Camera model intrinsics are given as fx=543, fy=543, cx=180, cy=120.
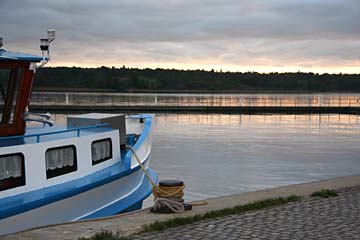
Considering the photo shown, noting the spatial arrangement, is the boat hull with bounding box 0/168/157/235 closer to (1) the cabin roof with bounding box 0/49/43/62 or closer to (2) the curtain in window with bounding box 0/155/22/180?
(2) the curtain in window with bounding box 0/155/22/180

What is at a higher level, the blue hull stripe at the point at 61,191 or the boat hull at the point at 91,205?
the blue hull stripe at the point at 61,191

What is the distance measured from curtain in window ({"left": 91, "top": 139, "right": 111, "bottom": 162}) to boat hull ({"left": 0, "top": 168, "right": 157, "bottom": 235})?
641 millimetres

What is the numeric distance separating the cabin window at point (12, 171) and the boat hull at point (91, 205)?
2.18 ft

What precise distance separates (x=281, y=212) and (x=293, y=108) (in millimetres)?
53927

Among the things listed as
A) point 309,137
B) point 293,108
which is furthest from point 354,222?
point 293,108

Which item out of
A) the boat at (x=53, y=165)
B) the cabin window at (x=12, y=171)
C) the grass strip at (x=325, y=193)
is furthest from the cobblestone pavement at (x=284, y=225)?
the cabin window at (x=12, y=171)

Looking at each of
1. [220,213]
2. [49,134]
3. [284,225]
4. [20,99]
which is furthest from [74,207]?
[284,225]

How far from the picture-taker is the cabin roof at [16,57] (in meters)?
10.0

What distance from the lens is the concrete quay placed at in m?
7.37

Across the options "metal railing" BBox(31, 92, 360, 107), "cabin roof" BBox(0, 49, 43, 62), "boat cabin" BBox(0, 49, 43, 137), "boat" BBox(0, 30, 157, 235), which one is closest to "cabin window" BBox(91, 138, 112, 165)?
"boat" BBox(0, 30, 157, 235)

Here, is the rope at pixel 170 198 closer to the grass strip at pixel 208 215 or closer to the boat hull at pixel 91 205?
the grass strip at pixel 208 215

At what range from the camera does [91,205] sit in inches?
411

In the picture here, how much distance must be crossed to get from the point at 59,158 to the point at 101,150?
1.56m

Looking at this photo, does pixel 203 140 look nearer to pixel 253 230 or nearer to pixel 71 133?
pixel 71 133
